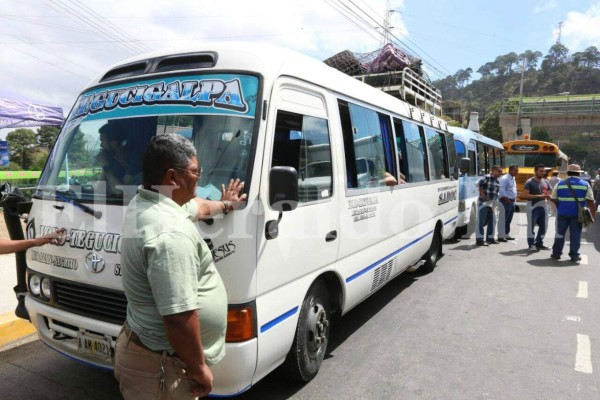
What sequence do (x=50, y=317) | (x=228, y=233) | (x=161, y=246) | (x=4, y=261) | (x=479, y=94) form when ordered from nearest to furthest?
(x=161, y=246), (x=228, y=233), (x=50, y=317), (x=4, y=261), (x=479, y=94)

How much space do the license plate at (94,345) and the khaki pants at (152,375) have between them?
3.13 feet

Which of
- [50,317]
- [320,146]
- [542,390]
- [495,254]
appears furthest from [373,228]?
[495,254]

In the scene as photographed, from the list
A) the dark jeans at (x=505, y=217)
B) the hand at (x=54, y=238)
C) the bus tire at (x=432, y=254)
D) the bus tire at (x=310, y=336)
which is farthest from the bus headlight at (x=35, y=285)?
the dark jeans at (x=505, y=217)

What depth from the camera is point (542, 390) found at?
3.54 metres

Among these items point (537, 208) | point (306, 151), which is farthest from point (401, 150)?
point (537, 208)

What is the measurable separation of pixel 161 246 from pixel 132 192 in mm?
1292

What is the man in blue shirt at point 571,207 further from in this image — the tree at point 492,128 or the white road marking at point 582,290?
the tree at point 492,128

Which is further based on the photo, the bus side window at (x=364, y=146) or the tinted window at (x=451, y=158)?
the tinted window at (x=451, y=158)

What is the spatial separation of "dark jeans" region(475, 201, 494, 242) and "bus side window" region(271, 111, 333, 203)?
7.83 meters

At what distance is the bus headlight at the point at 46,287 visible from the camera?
304cm

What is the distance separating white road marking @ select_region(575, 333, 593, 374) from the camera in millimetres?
3922

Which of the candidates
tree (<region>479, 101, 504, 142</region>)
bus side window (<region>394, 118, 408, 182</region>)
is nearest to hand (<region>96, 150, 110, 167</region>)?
bus side window (<region>394, 118, 408, 182</region>)

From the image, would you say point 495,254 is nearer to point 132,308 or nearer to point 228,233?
point 228,233

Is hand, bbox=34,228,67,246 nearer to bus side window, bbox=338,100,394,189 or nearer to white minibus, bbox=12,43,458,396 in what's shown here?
white minibus, bbox=12,43,458,396
